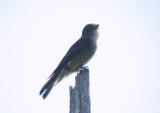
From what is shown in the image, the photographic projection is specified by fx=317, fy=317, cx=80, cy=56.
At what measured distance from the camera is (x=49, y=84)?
6.84 meters

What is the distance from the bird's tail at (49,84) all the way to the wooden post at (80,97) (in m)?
1.43

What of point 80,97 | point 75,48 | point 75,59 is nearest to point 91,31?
point 75,48

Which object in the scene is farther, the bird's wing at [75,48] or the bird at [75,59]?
the bird's wing at [75,48]

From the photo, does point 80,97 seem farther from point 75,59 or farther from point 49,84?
point 75,59

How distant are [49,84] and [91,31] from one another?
318 centimetres

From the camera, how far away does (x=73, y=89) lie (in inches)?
198

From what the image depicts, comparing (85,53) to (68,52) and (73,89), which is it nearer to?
(68,52)

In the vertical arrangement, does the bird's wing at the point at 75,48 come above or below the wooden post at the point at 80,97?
above

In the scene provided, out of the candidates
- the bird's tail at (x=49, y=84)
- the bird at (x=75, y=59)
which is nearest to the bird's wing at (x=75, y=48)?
the bird at (x=75, y=59)

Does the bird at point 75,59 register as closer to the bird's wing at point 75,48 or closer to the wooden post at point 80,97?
the bird's wing at point 75,48

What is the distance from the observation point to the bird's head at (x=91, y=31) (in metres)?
9.37

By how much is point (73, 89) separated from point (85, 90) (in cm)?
21

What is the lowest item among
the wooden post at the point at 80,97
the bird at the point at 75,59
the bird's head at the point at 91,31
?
the wooden post at the point at 80,97

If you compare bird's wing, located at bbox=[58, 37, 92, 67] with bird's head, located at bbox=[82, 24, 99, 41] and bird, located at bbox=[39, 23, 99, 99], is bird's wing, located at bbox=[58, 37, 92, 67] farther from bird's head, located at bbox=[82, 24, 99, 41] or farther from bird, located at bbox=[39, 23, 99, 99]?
bird's head, located at bbox=[82, 24, 99, 41]
